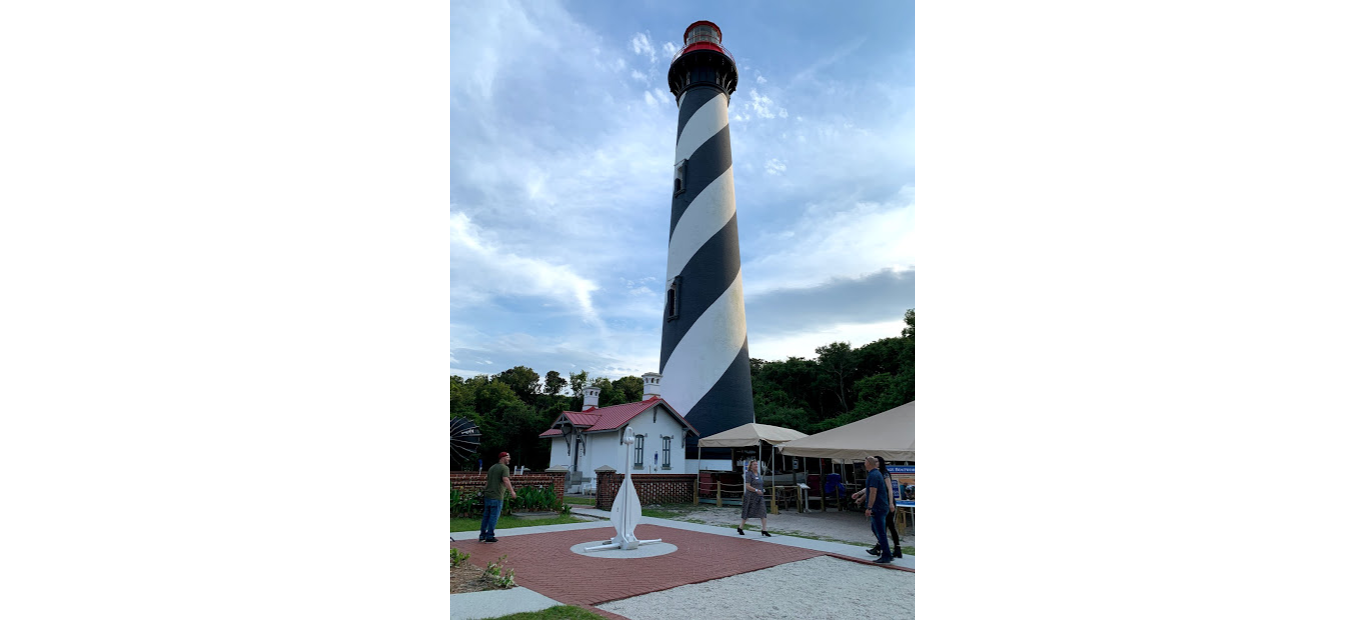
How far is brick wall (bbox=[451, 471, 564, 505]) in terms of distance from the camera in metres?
13.5

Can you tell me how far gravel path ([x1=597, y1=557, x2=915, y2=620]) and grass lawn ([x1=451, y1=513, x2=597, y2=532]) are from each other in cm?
591

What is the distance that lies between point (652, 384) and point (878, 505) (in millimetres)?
15087

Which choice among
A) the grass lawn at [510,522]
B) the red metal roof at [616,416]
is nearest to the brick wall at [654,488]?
the red metal roof at [616,416]

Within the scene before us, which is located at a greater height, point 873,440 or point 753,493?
point 873,440

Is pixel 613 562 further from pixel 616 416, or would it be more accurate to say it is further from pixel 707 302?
pixel 616 416

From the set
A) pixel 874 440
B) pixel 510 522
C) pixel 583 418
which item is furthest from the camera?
pixel 583 418

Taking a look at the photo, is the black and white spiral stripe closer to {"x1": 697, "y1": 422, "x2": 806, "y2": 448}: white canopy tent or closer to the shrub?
{"x1": 697, "y1": 422, "x2": 806, "y2": 448}: white canopy tent

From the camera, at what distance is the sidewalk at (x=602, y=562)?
5914 mm

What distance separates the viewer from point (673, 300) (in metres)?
20.1

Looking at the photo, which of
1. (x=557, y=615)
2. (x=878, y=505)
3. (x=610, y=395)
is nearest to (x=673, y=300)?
(x=878, y=505)

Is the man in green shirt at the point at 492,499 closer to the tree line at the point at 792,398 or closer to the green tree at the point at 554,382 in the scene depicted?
the tree line at the point at 792,398

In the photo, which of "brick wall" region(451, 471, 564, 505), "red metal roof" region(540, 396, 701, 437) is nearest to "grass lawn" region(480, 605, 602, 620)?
"brick wall" region(451, 471, 564, 505)
